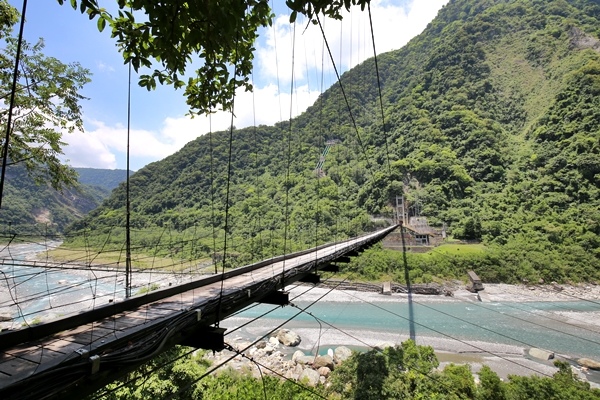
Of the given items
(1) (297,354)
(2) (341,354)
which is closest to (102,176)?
(1) (297,354)

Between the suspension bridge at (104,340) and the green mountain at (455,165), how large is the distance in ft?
33.9

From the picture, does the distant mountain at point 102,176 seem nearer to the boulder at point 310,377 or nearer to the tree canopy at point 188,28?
the boulder at point 310,377

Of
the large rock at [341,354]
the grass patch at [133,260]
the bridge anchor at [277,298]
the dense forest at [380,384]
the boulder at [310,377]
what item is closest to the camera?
the bridge anchor at [277,298]

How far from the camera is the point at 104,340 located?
1.32 metres

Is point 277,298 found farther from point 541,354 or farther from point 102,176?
point 102,176

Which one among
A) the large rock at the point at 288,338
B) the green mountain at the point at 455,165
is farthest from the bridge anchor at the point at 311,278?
the green mountain at the point at 455,165

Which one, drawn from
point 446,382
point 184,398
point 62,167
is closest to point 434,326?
point 446,382

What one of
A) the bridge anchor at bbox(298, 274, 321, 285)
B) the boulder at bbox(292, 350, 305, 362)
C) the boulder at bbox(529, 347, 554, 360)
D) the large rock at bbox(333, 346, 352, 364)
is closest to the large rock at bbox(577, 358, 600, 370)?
the boulder at bbox(529, 347, 554, 360)

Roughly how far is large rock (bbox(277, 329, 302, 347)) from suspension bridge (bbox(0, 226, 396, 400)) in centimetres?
990

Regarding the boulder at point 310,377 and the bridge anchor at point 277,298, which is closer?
the bridge anchor at point 277,298

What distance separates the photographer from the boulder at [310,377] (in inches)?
315

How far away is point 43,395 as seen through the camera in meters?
0.87

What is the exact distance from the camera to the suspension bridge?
3.08ft

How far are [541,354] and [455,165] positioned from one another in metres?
25.4
